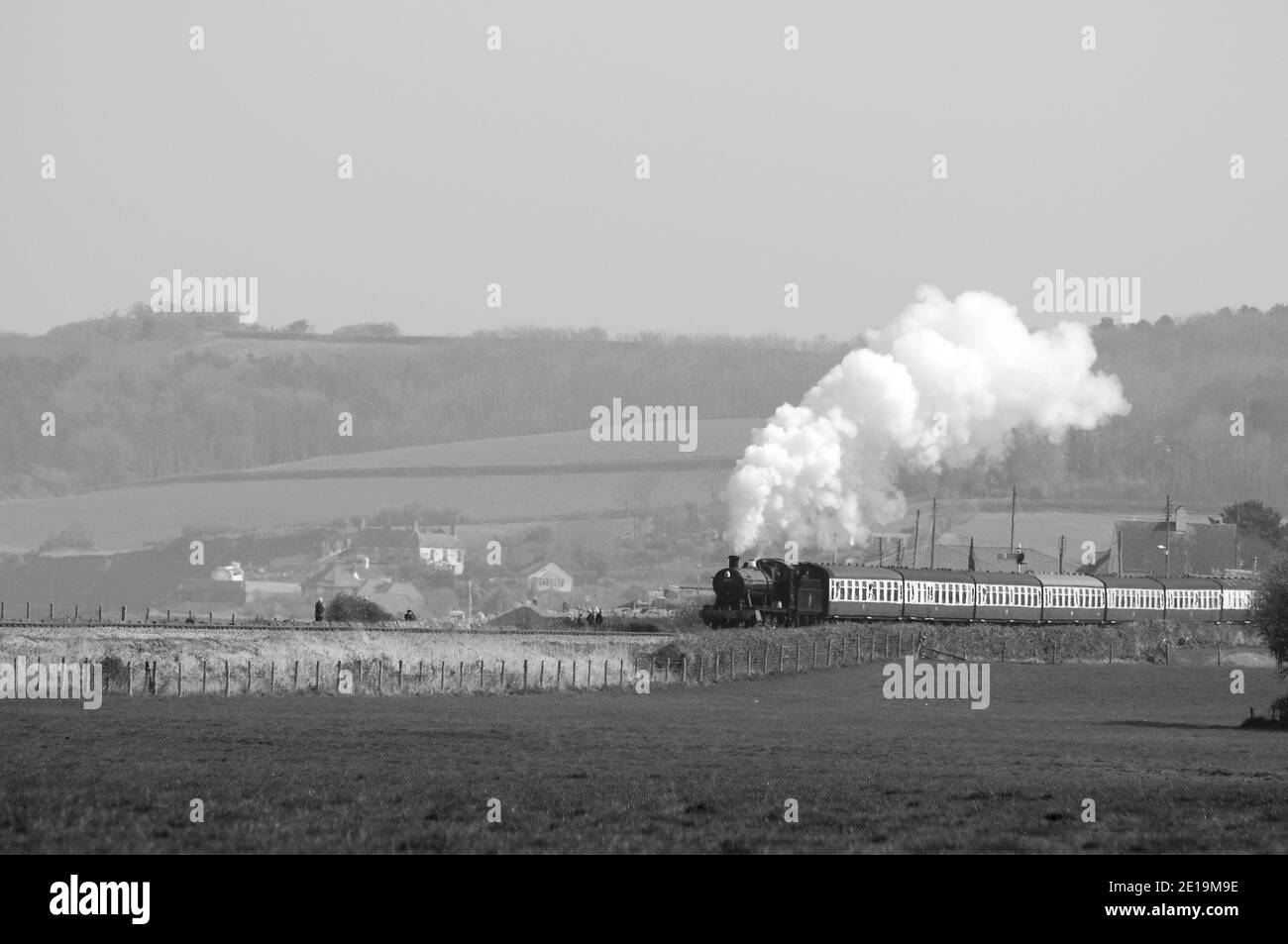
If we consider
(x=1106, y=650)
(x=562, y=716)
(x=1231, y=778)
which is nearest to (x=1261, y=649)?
(x=1106, y=650)

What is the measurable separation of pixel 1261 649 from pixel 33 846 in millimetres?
96445

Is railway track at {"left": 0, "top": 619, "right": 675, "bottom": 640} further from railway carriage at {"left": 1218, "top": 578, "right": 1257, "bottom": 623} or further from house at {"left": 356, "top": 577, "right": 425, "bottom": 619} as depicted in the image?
house at {"left": 356, "top": 577, "right": 425, "bottom": 619}

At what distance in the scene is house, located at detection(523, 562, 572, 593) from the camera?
18825 cm

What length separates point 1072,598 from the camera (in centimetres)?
11419

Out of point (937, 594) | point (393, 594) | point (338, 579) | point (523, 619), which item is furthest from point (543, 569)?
point (937, 594)

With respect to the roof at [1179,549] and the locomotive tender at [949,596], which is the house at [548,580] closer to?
the roof at [1179,549]

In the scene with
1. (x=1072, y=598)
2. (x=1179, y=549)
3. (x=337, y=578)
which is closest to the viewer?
(x=1072, y=598)

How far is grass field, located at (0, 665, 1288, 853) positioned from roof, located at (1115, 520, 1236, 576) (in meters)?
116

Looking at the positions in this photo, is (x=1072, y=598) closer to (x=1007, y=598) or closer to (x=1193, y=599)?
(x=1007, y=598)

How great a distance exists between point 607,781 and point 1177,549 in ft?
485
